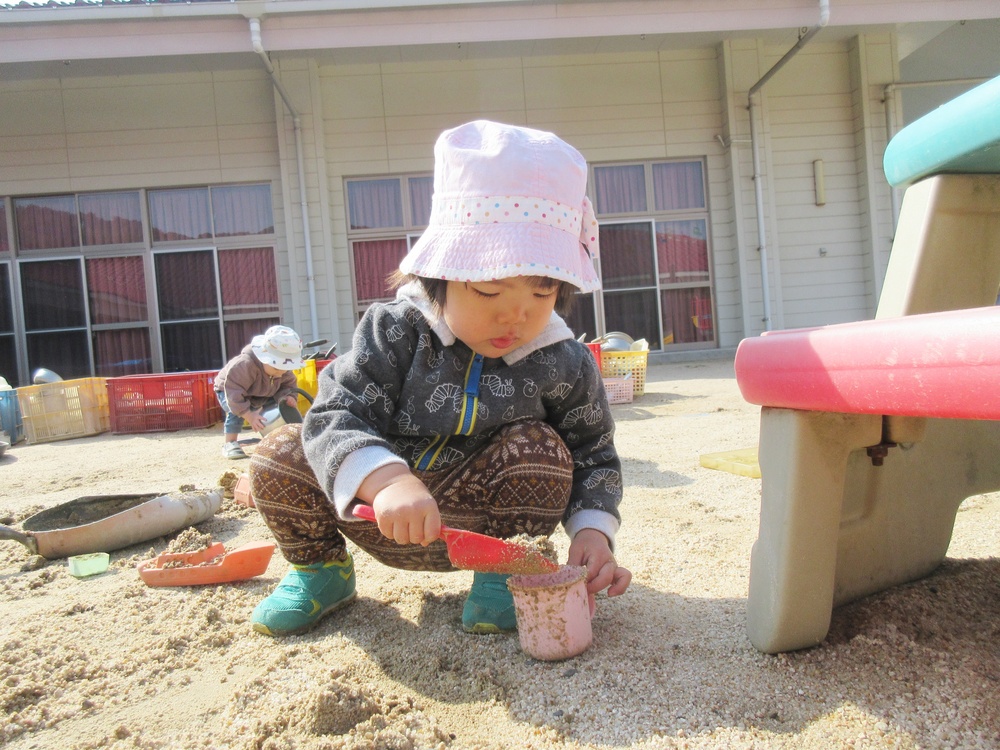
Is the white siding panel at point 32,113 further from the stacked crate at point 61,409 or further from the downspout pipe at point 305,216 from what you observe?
the stacked crate at point 61,409

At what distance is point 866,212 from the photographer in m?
8.27

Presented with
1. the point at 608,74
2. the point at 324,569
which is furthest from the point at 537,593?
the point at 608,74

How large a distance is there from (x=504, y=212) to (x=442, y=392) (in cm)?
39

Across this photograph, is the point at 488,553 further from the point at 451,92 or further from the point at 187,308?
the point at 451,92

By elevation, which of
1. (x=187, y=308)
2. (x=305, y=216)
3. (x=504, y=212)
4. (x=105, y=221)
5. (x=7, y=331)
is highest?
(x=105, y=221)

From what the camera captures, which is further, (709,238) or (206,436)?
(709,238)

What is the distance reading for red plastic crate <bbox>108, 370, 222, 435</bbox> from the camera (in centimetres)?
577

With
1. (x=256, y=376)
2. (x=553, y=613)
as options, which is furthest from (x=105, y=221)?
(x=553, y=613)

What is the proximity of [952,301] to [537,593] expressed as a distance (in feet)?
2.84

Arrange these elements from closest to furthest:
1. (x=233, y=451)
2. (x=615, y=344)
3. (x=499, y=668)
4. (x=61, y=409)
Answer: (x=499, y=668) < (x=233, y=451) < (x=61, y=409) < (x=615, y=344)

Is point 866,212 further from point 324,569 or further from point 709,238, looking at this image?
point 324,569

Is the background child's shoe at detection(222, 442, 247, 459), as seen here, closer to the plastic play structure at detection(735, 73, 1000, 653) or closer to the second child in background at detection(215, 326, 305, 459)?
the second child in background at detection(215, 326, 305, 459)

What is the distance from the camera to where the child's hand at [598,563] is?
139 cm

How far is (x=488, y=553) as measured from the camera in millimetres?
1229
